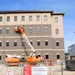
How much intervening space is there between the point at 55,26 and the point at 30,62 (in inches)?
566

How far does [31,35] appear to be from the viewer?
180 ft

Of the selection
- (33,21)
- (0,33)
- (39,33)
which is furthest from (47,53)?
(0,33)

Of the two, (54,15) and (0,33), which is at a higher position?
(54,15)

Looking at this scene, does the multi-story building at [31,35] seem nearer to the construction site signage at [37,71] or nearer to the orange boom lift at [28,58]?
the orange boom lift at [28,58]

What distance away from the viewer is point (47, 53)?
178 feet

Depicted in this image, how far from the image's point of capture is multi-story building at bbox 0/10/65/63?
2149 inches

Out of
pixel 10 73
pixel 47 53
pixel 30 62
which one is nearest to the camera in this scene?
pixel 10 73

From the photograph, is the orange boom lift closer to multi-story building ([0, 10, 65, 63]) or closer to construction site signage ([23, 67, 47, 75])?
multi-story building ([0, 10, 65, 63])

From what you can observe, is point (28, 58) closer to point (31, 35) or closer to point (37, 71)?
point (31, 35)

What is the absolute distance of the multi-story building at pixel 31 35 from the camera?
54594 millimetres

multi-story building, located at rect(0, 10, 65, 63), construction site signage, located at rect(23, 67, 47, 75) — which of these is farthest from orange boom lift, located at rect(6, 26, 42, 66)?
construction site signage, located at rect(23, 67, 47, 75)

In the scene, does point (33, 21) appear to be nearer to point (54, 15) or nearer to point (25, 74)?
point (54, 15)

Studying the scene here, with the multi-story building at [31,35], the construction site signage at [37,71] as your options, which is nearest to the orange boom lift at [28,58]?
the multi-story building at [31,35]

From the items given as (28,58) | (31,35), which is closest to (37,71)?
(28,58)
